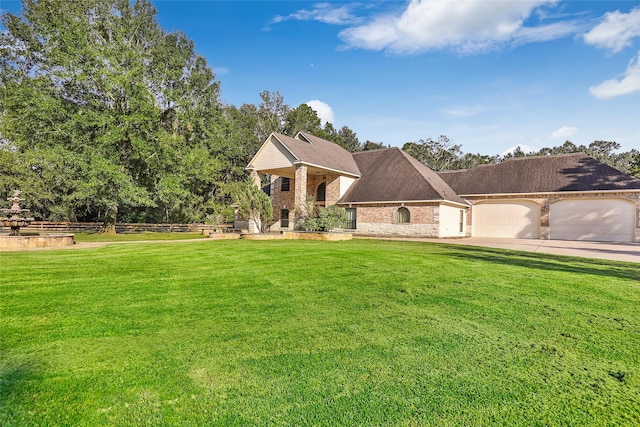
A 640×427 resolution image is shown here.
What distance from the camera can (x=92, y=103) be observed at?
23203 mm

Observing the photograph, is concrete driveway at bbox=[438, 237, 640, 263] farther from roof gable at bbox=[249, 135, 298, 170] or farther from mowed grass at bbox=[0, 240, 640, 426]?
roof gable at bbox=[249, 135, 298, 170]

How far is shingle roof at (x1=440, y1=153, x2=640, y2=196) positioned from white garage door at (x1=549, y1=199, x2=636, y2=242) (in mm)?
1070

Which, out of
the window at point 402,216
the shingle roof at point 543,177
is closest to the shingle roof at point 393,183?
the window at point 402,216

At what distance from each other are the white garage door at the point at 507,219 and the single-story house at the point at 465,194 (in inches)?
2.5

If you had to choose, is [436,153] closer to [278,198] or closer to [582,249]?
[278,198]

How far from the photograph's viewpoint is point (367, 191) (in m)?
25.5

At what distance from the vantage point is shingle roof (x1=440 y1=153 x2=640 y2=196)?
22.6m

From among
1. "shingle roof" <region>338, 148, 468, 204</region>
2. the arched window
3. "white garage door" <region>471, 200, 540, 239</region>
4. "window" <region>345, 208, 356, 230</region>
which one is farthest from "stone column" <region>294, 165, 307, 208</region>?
"white garage door" <region>471, 200, 540, 239</region>

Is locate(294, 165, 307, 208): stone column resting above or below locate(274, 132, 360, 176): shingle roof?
below

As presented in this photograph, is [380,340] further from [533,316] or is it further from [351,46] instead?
[351,46]

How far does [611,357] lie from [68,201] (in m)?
38.9

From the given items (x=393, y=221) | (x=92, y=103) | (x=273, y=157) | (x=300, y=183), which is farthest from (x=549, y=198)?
(x=92, y=103)

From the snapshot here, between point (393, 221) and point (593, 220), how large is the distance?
1322cm

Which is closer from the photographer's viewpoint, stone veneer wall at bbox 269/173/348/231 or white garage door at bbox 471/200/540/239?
white garage door at bbox 471/200/540/239
